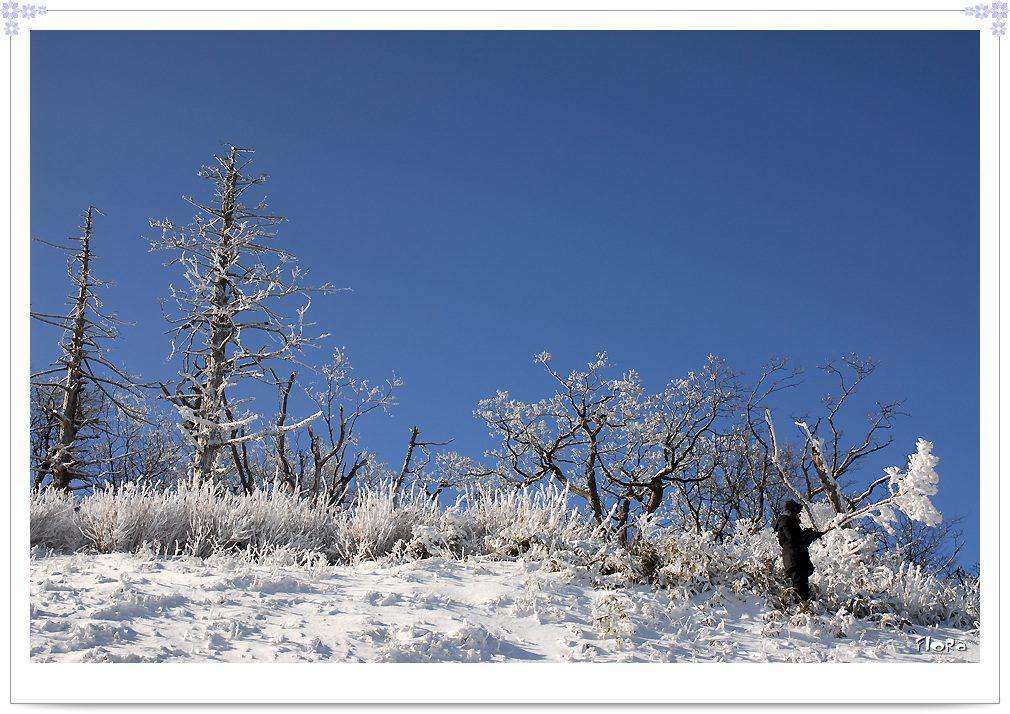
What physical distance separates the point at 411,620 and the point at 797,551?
130 inches

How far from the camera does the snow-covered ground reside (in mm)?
4480

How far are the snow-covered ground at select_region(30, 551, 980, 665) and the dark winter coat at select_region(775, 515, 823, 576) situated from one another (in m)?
0.40

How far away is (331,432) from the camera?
18.1m

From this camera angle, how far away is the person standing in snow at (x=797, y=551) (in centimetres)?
589
